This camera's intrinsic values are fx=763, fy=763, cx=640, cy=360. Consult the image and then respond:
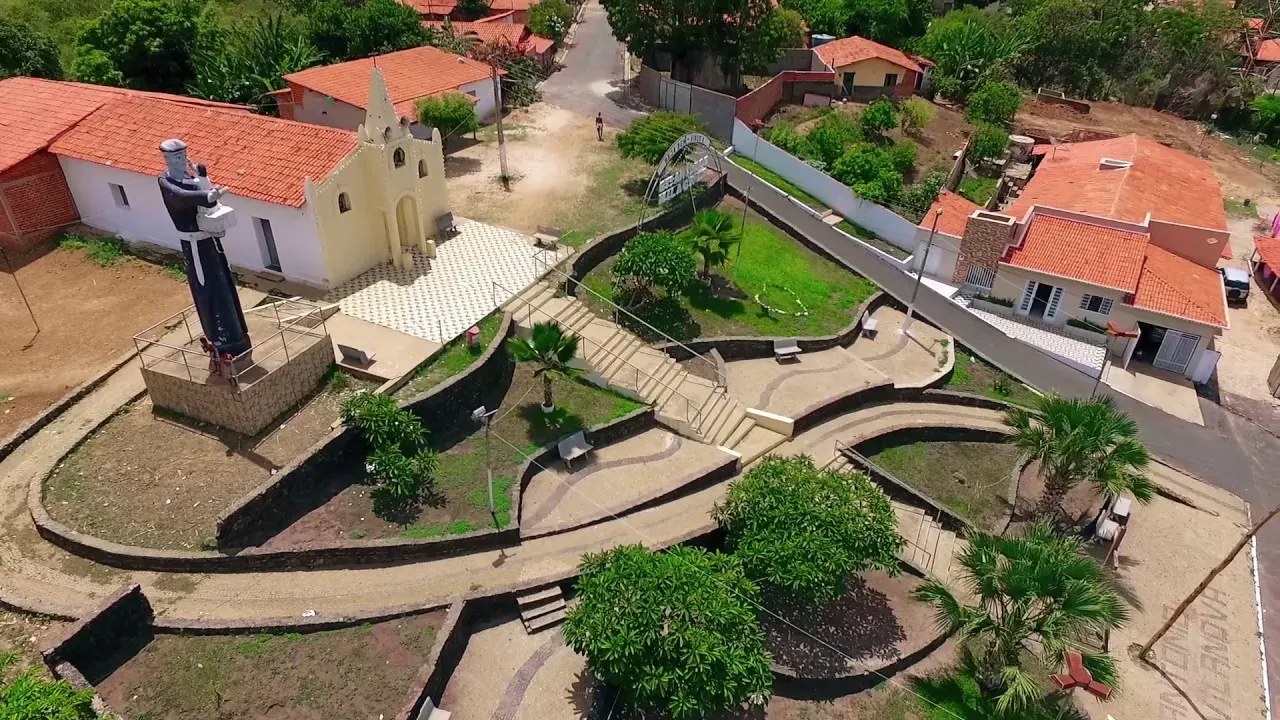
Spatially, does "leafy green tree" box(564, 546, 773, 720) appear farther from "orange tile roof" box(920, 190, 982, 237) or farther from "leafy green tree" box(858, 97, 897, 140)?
"leafy green tree" box(858, 97, 897, 140)

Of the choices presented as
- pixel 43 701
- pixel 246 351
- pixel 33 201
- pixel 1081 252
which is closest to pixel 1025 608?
pixel 43 701

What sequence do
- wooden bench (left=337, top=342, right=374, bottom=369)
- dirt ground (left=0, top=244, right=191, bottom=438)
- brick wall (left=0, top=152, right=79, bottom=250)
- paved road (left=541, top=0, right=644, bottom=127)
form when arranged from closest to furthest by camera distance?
1. dirt ground (left=0, top=244, right=191, bottom=438)
2. wooden bench (left=337, top=342, right=374, bottom=369)
3. brick wall (left=0, top=152, right=79, bottom=250)
4. paved road (left=541, top=0, right=644, bottom=127)

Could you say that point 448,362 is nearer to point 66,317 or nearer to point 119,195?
point 66,317

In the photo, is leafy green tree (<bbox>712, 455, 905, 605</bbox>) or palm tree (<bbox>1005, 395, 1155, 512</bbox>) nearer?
leafy green tree (<bbox>712, 455, 905, 605</bbox>)

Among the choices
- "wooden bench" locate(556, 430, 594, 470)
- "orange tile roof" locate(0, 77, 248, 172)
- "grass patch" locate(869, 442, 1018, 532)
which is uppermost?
"orange tile roof" locate(0, 77, 248, 172)

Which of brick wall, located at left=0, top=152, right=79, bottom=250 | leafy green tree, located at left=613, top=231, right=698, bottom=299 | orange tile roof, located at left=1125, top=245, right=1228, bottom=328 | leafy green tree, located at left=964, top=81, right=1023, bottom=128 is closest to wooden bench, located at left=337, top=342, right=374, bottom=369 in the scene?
leafy green tree, located at left=613, top=231, right=698, bottom=299

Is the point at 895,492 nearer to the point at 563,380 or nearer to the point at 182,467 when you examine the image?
the point at 563,380

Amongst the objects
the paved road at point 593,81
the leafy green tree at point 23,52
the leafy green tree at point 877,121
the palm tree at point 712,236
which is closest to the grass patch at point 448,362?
the palm tree at point 712,236
